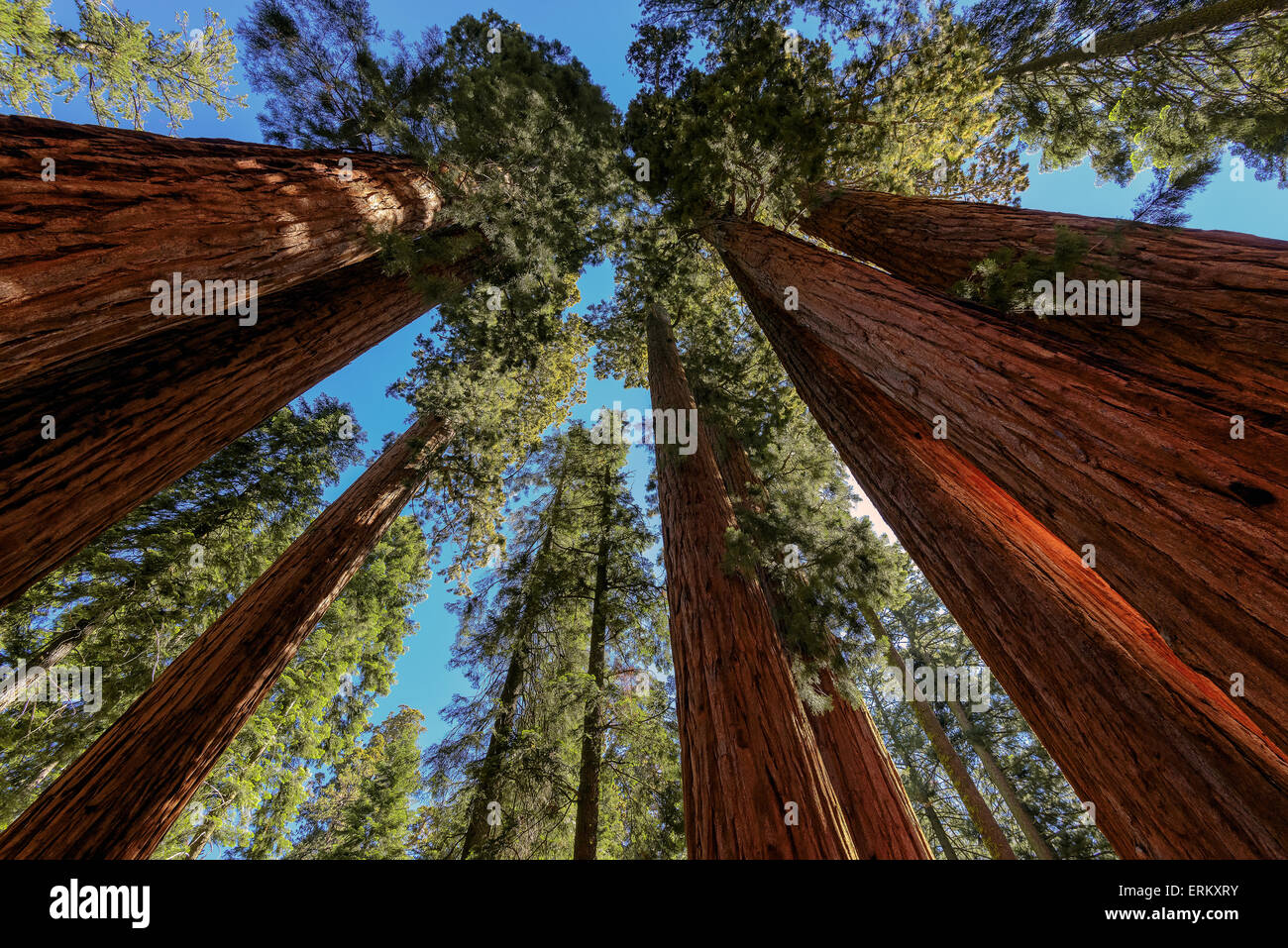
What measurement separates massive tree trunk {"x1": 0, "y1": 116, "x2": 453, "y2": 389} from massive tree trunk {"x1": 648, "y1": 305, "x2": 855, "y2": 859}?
3.44 meters

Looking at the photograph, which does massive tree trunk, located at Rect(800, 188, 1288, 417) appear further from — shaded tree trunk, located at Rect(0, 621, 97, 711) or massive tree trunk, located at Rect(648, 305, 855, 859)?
shaded tree trunk, located at Rect(0, 621, 97, 711)

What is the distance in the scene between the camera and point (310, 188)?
10.4 feet

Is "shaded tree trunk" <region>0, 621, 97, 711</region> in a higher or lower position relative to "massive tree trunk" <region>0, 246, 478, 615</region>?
lower

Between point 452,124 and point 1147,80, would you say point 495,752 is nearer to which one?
point 452,124

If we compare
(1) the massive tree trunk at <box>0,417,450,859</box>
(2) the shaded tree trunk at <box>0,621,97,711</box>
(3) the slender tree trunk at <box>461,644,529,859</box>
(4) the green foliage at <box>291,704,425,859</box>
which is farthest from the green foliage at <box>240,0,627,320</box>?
(4) the green foliage at <box>291,704,425,859</box>

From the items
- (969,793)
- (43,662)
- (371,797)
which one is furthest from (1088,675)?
(371,797)

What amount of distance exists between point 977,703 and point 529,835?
Result: 456 inches

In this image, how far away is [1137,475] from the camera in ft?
4.98

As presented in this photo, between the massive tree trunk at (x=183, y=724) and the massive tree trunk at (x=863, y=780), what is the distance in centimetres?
470

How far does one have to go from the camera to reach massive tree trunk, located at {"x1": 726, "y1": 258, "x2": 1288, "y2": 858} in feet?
5.98

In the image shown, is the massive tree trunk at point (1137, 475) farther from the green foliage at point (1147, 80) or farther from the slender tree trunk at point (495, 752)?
the green foliage at point (1147, 80)

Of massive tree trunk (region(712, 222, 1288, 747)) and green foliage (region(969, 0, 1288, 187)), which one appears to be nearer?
massive tree trunk (region(712, 222, 1288, 747))

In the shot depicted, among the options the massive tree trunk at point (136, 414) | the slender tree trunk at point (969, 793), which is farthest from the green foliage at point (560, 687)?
the massive tree trunk at point (136, 414)

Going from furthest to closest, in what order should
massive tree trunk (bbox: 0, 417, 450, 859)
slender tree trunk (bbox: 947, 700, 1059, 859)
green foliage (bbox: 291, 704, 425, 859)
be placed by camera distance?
green foliage (bbox: 291, 704, 425, 859) → slender tree trunk (bbox: 947, 700, 1059, 859) → massive tree trunk (bbox: 0, 417, 450, 859)
